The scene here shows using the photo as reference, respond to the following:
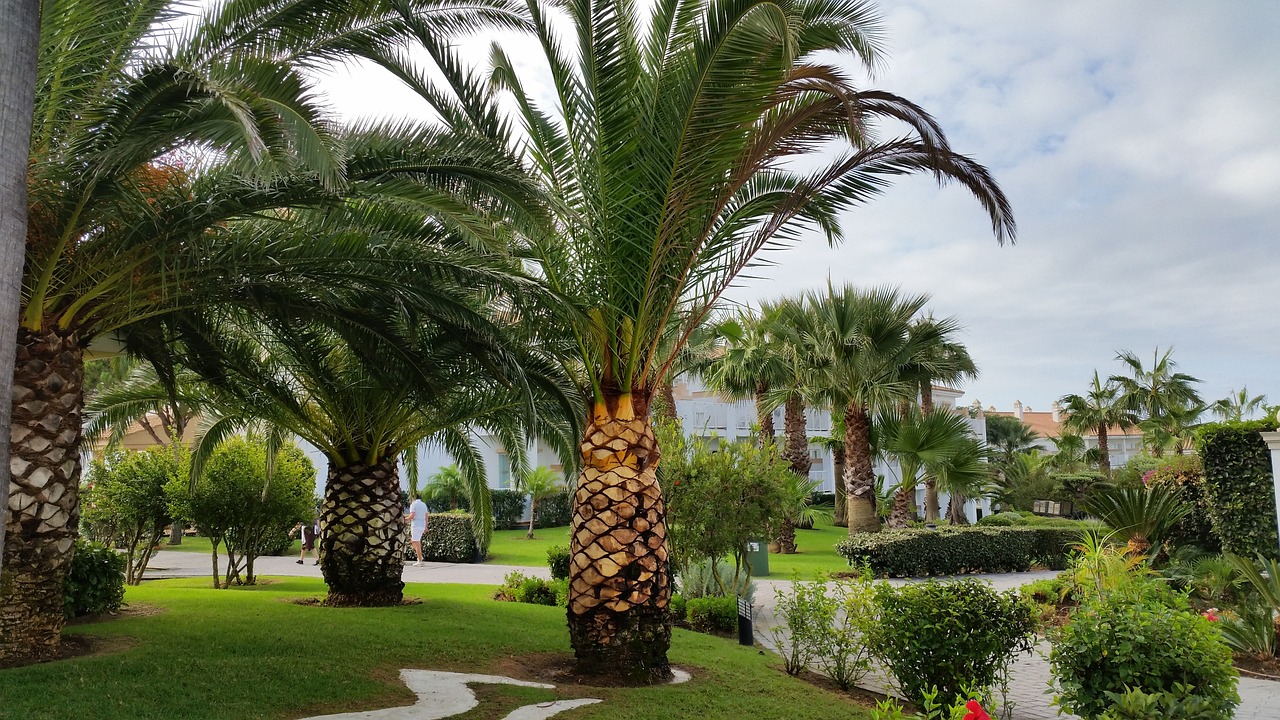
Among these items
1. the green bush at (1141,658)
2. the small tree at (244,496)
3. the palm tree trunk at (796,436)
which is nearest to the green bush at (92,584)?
the small tree at (244,496)

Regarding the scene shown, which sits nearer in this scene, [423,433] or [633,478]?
[633,478]

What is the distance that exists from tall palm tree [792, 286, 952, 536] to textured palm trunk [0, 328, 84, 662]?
16061 mm

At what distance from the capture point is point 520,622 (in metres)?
11.1

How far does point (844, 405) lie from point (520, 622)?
41.1 feet

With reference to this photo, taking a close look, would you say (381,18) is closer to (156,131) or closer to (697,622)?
(156,131)

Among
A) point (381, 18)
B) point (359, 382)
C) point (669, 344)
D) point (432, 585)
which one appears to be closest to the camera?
point (381, 18)

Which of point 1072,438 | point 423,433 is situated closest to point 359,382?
point 423,433

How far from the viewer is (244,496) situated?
14562mm

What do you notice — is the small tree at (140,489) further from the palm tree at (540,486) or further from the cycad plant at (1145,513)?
the cycad plant at (1145,513)

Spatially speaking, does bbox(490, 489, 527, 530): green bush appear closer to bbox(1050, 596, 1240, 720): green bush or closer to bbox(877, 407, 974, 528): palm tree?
bbox(877, 407, 974, 528): palm tree

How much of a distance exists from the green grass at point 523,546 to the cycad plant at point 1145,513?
37.7 ft

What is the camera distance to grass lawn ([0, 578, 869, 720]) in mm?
6234

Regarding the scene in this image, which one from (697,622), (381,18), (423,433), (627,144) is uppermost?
(381,18)

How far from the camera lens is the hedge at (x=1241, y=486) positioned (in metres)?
13.1
